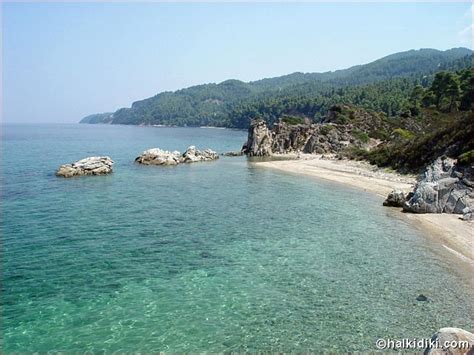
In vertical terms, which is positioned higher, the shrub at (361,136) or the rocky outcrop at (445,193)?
the shrub at (361,136)

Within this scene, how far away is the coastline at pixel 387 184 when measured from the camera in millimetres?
31191

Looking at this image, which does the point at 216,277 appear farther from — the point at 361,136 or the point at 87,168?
the point at 361,136

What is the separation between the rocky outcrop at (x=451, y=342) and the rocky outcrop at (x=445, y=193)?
30.4 meters

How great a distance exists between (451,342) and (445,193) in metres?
33.0

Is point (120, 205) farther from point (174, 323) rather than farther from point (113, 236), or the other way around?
point (174, 323)

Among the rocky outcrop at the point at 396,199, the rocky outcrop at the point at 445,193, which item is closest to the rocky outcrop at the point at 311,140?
the rocky outcrop at the point at 396,199

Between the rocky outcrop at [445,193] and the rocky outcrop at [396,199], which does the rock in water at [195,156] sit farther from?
the rocky outcrop at [445,193]

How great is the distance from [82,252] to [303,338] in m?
17.5

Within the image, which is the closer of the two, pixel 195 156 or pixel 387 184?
pixel 387 184

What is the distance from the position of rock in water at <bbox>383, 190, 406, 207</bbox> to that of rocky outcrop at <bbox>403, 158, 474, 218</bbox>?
5.38ft

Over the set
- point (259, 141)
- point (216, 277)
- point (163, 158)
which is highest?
point (259, 141)

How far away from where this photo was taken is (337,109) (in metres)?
123

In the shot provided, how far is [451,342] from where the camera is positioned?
11516 millimetres

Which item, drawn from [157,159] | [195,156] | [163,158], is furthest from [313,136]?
[157,159]
